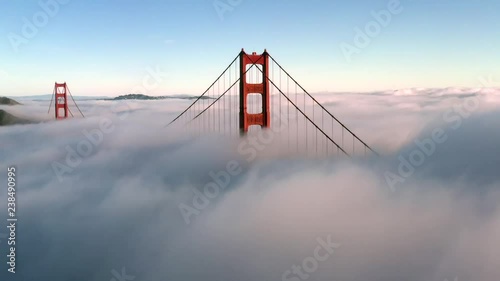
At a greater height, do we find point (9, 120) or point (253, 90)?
point (253, 90)

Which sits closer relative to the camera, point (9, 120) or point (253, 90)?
point (253, 90)

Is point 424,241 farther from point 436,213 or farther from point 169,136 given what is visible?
point 169,136

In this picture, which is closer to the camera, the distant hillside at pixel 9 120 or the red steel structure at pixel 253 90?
the red steel structure at pixel 253 90

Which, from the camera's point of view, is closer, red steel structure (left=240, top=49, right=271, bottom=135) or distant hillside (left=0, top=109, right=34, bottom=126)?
red steel structure (left=240, top=49, right=271, bottom=135)

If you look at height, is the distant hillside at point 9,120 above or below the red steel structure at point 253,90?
below

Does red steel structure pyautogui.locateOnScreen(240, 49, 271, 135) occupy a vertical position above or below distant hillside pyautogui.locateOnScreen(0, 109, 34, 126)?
above
